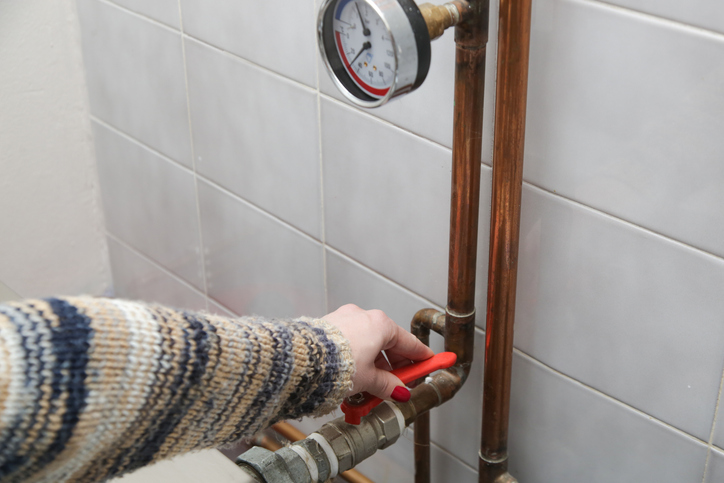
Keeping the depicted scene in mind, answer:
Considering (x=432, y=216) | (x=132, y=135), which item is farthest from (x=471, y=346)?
(x=132, y=135)

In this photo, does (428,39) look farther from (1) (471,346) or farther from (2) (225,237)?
(2) (225,237)

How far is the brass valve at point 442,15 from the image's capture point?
1.82 ft

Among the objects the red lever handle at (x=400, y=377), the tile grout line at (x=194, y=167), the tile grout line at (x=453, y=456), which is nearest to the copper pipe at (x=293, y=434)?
the tile grout line at (x=453, y=456)

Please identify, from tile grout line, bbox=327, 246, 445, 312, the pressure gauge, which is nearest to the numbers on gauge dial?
the pressure gauge

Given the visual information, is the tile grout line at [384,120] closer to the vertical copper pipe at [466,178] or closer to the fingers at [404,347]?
the vertical copper pipe at [466,178]

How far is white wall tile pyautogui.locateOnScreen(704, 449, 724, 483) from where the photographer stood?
2.15 ft

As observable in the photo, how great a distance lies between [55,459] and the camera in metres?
0.49

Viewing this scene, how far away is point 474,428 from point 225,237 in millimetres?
481

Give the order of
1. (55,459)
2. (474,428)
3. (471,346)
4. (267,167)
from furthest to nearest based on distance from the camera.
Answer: (267,167)
(474,428)
(471,346)
(55,459)

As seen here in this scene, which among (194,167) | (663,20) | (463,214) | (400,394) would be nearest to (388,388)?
(400,394)

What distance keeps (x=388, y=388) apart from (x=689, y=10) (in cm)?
40

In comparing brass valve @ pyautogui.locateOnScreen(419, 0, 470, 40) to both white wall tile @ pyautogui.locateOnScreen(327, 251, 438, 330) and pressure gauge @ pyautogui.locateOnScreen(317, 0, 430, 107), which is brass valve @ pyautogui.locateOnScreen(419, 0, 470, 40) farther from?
white wall tile @ pyautogui.locateOnScreen(327, 251, 438, 330)

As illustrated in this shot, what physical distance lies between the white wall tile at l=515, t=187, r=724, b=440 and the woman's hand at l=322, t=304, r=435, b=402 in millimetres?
145

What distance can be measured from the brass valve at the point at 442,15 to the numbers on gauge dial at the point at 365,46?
1.4 inches
